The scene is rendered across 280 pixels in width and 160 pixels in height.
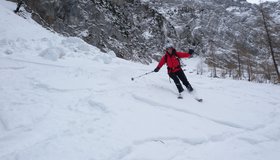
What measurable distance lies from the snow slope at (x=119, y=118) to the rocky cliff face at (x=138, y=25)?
70.4 feet

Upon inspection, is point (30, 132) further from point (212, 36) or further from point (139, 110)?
point (212, 36)

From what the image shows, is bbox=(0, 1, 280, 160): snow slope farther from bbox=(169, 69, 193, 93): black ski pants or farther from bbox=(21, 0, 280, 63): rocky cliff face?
bbox=(21, 0, 280, 63): rocky cliff face

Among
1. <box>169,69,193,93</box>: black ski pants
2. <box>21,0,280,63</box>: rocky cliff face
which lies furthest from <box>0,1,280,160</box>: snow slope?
<box>21,0,280,63</box>: rocky cliff face

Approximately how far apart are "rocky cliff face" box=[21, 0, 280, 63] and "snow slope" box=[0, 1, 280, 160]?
2146 cm

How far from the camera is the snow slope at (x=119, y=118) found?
3.40 meters

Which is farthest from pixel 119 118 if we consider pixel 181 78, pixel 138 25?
pixel 138 25

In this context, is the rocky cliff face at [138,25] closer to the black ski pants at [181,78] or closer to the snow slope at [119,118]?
the snow slope at [119,118]

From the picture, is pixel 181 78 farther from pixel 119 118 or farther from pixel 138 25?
pixel 138 25

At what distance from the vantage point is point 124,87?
662cm

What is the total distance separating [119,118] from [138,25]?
1512 inches

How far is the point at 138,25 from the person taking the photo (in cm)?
4097

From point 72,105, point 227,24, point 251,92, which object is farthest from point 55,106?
point 227,24

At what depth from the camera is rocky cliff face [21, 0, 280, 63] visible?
27648mm

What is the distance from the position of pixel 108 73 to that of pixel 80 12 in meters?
23.8
